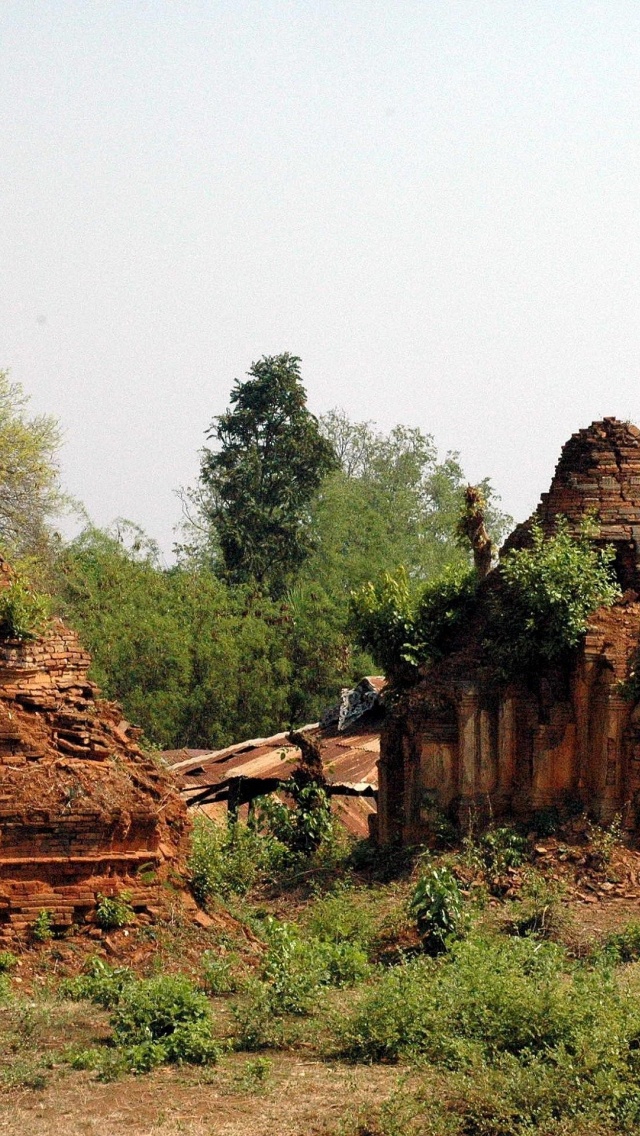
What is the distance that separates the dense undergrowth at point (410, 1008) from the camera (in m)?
9.06

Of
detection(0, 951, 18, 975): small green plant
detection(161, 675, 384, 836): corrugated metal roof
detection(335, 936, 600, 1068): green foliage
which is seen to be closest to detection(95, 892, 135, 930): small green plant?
detection(0, 951, 18, 975): small green plant

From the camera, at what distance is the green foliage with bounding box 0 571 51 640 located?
1247 cm

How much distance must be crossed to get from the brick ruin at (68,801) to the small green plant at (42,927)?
4cm

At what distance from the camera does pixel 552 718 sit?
16484mm

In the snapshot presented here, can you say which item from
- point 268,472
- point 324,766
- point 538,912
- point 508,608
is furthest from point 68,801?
point 268,472

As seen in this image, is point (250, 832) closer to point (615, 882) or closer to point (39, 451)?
point (615, 882)

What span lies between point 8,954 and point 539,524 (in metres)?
8.09

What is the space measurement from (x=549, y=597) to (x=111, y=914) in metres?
6.21

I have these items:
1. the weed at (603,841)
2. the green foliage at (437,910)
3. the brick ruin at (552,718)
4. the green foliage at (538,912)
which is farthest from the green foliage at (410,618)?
the green foliage at (437,910)

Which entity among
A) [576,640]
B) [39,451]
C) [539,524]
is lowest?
[576,640]

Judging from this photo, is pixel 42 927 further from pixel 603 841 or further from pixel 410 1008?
pixel 603 841

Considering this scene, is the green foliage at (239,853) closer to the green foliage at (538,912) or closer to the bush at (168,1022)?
the green foliage at (538,912)

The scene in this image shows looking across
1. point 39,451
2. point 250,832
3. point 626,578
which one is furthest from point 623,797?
point 39,451

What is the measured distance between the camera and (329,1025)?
1070 centimetres
